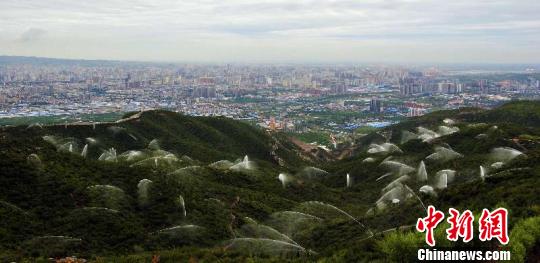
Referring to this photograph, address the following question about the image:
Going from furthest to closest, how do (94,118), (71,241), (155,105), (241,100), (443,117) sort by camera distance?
(241,100) < (155,105) < (94,118) < (443,117) < (71,241)

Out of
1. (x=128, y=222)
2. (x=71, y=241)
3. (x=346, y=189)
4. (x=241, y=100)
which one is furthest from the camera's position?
(x=241, y=100)

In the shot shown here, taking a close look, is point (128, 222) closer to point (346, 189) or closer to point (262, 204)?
point (262, 204)

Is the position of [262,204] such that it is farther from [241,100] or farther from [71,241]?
[241,100]

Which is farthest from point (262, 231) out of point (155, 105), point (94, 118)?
point (155, 105)

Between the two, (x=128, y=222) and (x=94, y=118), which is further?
(x=94, y=118)

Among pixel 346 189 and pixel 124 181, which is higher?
pixel 124 181

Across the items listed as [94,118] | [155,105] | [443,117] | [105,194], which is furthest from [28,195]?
[155,105]
